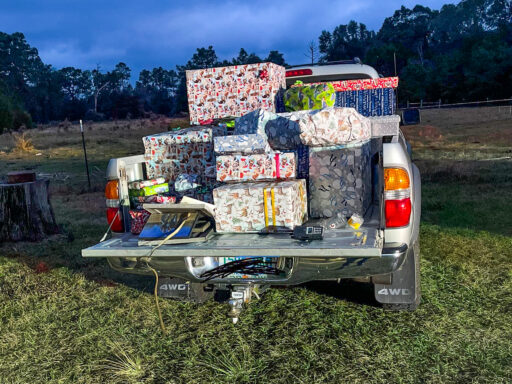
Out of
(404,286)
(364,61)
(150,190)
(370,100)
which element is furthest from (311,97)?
(364,61)

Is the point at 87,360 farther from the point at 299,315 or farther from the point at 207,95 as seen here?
the point at 207,95

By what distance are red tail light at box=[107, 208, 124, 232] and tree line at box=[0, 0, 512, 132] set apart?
107 feet

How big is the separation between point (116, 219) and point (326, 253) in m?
1.68

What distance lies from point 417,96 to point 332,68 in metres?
42.2

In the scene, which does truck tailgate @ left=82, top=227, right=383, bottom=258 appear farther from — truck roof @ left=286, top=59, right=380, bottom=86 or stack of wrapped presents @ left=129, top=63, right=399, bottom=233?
truck roof @ left=286, top=59, right=380, bottom=86

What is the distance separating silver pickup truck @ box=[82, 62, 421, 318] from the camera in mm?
2975

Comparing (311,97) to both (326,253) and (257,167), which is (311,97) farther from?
(326,253)

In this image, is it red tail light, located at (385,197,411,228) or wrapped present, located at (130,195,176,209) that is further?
wrapped present, located at (130,195,176,209)

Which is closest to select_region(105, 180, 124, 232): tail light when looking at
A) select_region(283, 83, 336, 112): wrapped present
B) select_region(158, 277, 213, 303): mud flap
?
select_region(158, 277, 213, 303): mud flap

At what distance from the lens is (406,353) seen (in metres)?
3.38

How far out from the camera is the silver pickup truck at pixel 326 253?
2.97 metres

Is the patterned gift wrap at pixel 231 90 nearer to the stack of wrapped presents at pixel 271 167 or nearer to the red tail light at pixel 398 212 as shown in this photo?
the stack of wrapped presents at pixel 271 167

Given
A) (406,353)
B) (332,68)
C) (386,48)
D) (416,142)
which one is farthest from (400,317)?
(386,48)

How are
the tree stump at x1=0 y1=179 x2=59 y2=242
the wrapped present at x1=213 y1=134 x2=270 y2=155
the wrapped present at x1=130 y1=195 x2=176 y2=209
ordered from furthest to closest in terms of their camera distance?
the tree stump at x1=0 y1=179 x2=59 y2=242
the wrapped present at x1=130 y1=195 x2=176 y2=209
the wrapped present at x1=213 y1=134 x2=270 y2=155
